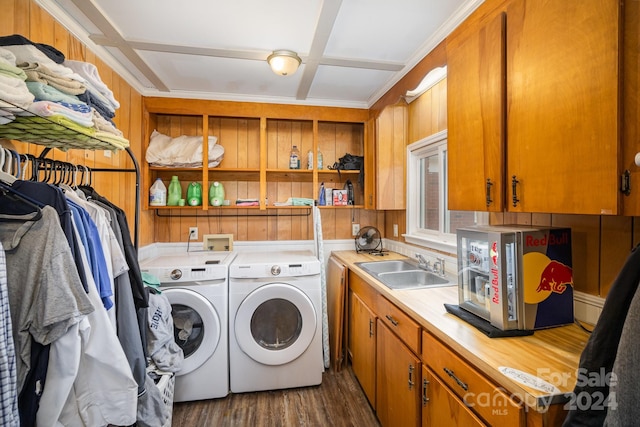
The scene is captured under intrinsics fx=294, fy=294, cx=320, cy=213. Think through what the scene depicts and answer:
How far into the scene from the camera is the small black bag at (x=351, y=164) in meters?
2.95

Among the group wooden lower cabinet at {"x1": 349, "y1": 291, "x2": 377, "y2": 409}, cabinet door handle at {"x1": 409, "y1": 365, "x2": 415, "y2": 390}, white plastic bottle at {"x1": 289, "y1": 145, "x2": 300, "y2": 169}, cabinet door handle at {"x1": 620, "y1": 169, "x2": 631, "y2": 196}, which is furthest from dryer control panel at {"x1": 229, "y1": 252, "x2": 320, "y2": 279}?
cabinet door handle at {"x1": 620, "y1": 169, "x2": 631, "y2": 196}

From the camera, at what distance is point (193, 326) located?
86.4 inches

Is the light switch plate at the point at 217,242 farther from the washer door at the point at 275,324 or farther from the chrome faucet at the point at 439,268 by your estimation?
the chrome faucet at the point at 439,268

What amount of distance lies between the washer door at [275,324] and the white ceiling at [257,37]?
165 cm

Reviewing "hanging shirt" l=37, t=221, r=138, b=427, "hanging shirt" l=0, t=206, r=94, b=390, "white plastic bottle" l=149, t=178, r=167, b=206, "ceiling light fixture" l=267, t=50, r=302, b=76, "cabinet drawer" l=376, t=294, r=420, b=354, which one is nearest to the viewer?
"hanging shirt" l=0, t=206, r=94, b=390

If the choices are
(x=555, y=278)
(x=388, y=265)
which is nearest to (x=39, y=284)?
(x=555, y=278)

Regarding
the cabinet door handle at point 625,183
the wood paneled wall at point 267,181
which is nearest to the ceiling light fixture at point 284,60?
the wood paneled wall at point 267,181

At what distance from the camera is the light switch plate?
2.81 meters

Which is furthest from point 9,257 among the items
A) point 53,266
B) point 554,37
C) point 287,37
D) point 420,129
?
point 420,129

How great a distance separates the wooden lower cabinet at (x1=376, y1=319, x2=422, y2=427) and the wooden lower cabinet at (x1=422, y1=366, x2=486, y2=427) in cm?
6

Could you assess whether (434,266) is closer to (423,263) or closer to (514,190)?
(423,263)

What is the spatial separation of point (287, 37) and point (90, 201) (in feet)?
4.62

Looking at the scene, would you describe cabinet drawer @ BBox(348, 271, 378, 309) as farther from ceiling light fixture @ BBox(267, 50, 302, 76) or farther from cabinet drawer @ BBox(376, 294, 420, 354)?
ceiling light fixture @ BBox(267, 50, 302, 76)

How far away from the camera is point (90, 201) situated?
1.36m
